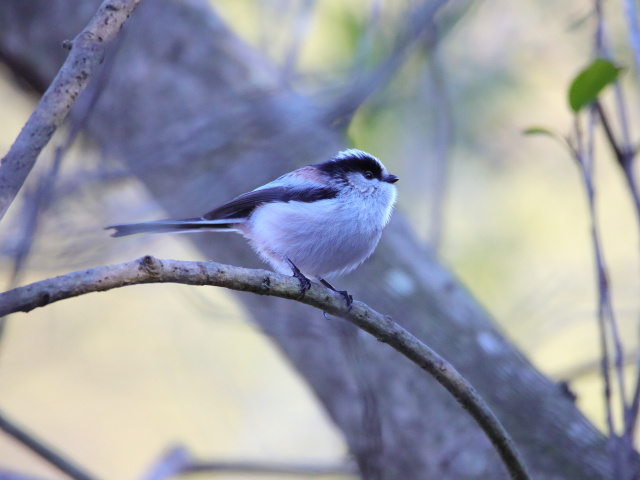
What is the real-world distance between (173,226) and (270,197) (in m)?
0.47

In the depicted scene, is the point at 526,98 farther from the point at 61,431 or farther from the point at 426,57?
the point at 61,431

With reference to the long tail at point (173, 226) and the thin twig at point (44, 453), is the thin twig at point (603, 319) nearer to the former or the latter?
the long tail at point (173, 226)

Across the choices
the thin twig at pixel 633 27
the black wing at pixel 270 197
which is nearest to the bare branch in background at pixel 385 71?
the black wing at pixel 270 197

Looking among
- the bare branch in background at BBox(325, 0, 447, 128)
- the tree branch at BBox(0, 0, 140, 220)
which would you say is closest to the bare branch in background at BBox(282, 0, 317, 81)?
the bare branch in background at BBox(325, 0, 447, 128)

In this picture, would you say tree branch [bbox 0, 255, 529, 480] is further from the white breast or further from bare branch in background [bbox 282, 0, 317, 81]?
bare branch in background [bbox 282, 0, 317, 81]

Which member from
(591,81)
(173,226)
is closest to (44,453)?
(173,226)

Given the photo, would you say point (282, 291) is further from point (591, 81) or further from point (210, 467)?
point (210, 467)

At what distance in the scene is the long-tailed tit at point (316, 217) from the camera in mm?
2713

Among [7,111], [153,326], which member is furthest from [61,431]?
[7,111]

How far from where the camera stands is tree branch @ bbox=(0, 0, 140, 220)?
51.7 inches

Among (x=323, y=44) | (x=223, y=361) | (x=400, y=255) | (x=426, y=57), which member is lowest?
(x=400, y=255)

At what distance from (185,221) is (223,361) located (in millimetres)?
4263

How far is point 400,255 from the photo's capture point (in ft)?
11.0

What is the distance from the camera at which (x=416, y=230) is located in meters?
5.96
